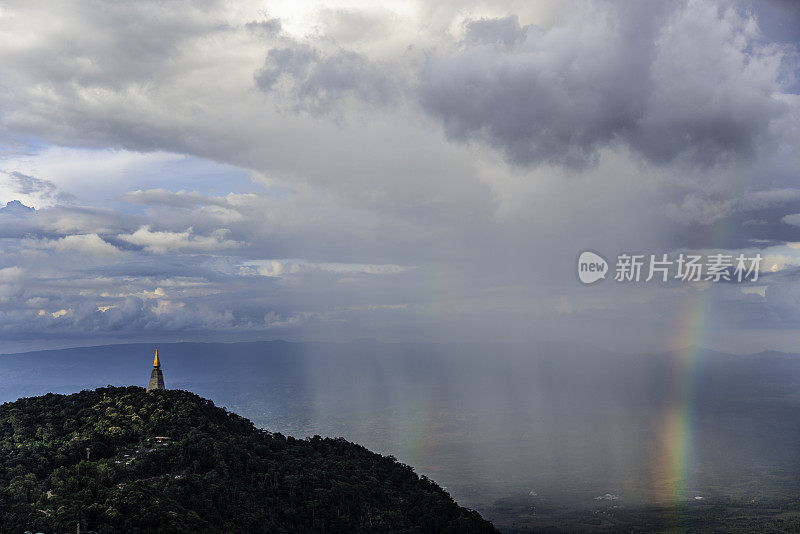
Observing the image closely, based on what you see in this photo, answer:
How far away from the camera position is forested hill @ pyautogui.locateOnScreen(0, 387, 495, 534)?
62250 mm

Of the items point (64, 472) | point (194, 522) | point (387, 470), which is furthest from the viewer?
point (387, 470)

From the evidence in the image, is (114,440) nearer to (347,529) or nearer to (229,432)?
(229,432)

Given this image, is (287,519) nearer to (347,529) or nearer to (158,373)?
(347,529)

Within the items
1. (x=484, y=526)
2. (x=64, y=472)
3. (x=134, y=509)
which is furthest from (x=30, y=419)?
(x=484, y=526)

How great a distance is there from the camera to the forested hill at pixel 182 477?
62.2 m

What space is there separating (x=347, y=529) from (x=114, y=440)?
1424 inches

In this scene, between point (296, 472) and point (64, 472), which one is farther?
point (296, 472)

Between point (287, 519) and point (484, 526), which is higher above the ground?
point (287, 519)

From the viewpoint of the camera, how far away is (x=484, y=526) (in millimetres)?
86375

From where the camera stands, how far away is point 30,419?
3720 inches

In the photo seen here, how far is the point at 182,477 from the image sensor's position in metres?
76.1

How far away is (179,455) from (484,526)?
44157mm

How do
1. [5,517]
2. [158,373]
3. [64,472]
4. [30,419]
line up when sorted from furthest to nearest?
[158,373]
[30,419]
[64,472]
[5,517]

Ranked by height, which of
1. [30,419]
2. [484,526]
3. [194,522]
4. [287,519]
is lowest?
[484,526]
